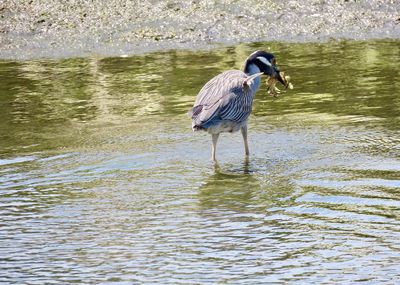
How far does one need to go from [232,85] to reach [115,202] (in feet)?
7.01

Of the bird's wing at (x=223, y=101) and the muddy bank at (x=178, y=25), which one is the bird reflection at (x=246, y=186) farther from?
the muddy bank at (x=178, y=25)

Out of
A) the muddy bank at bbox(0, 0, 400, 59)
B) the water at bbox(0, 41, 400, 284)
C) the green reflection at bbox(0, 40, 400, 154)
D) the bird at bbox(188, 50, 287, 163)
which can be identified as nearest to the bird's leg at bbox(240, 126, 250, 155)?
the bird at bbox(188, 50, 287, 163)

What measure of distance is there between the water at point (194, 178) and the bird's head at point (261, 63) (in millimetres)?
491

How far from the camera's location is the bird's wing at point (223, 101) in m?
9.21

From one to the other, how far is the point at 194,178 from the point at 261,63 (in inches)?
80.8

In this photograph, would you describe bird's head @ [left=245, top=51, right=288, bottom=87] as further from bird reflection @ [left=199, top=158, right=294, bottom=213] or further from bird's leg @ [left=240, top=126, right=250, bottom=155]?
bird reflection @ [left=199, top=158, right=294, bottom=213]

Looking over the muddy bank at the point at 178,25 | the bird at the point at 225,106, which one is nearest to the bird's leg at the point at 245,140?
the bird at the point at 225,106

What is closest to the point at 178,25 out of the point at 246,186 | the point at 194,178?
the point at 194,178

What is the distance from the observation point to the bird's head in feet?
33.1

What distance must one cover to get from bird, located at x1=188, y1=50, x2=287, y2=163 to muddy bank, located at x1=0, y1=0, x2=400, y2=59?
4.25 metres

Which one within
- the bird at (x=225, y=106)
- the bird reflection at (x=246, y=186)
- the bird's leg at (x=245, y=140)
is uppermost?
the bird at (x=225, y=106)

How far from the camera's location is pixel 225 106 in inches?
367

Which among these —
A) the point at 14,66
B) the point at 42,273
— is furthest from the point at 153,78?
the point at 42,273

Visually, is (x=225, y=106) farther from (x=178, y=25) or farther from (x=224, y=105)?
(x=178, y=25)
